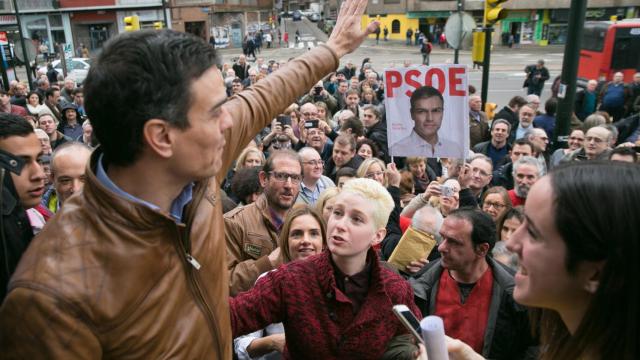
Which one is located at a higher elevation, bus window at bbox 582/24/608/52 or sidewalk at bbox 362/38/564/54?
bus window at bbox 582/24/608/52

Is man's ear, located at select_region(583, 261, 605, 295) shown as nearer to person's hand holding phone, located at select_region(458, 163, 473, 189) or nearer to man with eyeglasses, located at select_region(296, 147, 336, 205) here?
man with eyeglasses, located at select_region(296, 147, 336, 205)

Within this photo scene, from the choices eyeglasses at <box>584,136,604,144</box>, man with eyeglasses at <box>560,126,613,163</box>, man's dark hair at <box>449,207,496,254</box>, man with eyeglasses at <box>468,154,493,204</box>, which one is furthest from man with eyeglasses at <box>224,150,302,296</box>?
eyeglasses at <box>584,136,604,144</box>

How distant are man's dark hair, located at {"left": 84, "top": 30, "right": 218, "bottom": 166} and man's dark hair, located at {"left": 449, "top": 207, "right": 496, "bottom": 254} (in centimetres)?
224

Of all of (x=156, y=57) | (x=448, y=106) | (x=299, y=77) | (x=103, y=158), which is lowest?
(x=448, y=106)

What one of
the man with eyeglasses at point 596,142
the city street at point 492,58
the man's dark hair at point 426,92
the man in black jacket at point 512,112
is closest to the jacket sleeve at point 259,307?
the man's dark hair at point 426,92

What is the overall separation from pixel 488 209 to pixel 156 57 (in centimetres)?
395

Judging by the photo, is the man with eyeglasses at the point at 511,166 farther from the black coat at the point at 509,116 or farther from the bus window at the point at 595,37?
the bus window at the point at 595,37

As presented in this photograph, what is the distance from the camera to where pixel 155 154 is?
1.36 meters

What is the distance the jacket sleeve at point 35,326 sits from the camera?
3.74 feet

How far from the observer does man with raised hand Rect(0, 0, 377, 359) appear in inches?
46.1

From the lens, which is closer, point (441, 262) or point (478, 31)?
point (441, 262)

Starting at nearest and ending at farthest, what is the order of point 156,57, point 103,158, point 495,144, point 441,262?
point 156,57 < point 103,158 < point 441,262 < point 495,144

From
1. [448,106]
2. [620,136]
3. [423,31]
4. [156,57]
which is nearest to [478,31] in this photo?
[620,136]

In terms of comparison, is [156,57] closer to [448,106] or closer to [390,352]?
[390,352]
